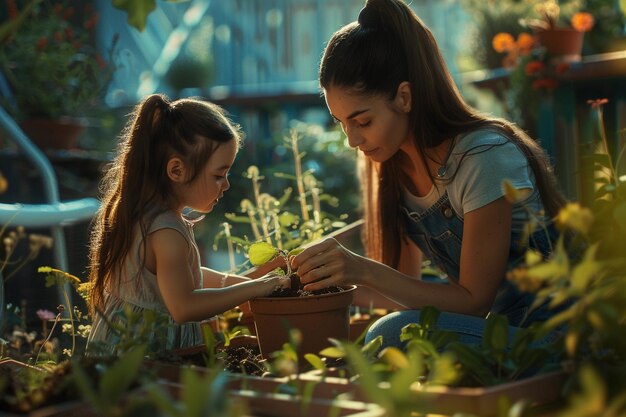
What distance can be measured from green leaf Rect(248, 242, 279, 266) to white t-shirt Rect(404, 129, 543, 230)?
1.40 ft

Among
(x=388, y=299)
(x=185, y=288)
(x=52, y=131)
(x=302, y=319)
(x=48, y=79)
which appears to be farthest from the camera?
(x=52, y=131)

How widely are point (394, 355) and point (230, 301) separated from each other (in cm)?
64

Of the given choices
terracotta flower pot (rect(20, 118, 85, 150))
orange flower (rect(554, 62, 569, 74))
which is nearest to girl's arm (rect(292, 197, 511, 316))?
orange flower (rect(554, 62, 569, 74))

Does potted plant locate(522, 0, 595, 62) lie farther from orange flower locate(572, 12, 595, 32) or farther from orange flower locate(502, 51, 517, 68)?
orange flower locate(502, 51, 517, 68)

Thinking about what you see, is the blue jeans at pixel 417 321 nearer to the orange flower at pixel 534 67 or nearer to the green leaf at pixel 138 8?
the green leaf at pixel 138 8

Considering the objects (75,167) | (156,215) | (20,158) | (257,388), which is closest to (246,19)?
(75,167)

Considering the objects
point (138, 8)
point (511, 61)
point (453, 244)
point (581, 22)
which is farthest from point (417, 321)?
point (511, 61)

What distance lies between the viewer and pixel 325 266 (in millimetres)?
1574

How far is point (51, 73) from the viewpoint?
4113 mm

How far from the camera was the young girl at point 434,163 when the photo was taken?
171cm

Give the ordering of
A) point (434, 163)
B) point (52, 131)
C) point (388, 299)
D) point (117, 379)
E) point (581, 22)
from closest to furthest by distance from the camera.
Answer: point (117, 379)
point (434, 163)
point (388, 299)
point (581, 22)
point (52, 131)

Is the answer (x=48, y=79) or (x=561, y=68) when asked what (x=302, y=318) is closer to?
(x=561, y=68)

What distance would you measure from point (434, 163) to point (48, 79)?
2805mm

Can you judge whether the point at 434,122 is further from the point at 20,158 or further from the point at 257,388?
the point at 20,158
